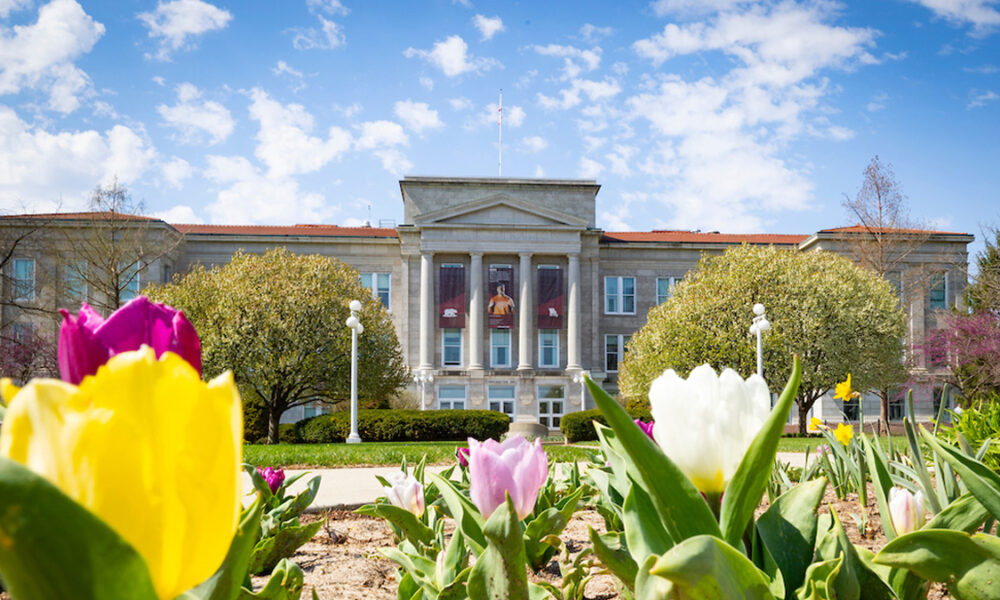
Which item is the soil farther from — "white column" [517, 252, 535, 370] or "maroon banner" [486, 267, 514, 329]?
"maroon banner" [486, 267, 514, 329]

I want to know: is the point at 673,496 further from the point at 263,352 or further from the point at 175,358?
the point at 263,352

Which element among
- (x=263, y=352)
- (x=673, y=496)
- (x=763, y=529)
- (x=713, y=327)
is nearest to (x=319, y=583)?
(x=763, y=529)

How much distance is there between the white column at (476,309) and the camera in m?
32.7

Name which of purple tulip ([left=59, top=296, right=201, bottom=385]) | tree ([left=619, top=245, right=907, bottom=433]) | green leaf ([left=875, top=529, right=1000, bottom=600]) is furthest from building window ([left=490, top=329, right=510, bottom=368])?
purple tulip ([left=59, top=296, right=201, bottom=385])

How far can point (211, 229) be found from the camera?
34.5m

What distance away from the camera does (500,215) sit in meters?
32.8

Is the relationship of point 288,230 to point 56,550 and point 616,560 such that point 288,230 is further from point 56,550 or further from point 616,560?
point 56,550

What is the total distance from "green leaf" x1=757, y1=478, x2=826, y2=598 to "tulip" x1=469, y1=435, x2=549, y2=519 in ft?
1.40

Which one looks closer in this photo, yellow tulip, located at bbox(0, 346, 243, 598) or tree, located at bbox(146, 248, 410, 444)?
yellow tulip, located at bbox(0, 346, 243, 598)

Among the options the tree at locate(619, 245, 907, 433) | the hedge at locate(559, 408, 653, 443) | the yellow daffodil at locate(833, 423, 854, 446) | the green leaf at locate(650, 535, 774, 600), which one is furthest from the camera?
the tree at locate(619, 245, 907, 433)

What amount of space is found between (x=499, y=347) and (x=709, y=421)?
3270cm

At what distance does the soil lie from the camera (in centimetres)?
228

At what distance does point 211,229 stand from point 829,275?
89.5ft

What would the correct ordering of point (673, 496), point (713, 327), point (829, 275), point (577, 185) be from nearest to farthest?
point (673, 496), point (713, 327), point (829, 275), point (577, 185)
